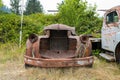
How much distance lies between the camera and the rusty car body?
224 inches

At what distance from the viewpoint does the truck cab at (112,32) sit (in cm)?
672

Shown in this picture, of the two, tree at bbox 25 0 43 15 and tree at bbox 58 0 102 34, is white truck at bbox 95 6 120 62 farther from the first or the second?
tree at bbox 25 0 43 15

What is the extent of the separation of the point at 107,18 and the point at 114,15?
0.52m

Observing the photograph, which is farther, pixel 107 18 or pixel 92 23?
pixel 92 23

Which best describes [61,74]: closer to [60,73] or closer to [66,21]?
[60,73]

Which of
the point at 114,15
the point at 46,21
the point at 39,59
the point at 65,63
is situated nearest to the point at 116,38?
the point at 114,15

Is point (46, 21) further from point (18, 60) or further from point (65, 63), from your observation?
point (65, 63)

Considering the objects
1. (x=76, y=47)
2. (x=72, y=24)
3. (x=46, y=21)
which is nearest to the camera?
(x=76, y=47)

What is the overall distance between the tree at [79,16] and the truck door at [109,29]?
4257 mm

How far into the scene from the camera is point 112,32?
7.05m

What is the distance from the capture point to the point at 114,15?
7340 millimetres

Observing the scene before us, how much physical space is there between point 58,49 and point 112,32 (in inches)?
64.7

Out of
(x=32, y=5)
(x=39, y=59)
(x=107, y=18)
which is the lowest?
(x=39, y=59)

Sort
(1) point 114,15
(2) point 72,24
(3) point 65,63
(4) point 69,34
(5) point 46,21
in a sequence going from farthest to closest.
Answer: (5) point 46,21, (2) point 72,24, (1) point 114,15, (4) point 69,34, (3) point 65,63
